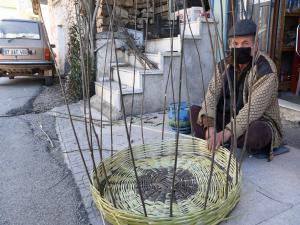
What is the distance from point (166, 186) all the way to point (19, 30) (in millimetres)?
6325

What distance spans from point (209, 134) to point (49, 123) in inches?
90.9

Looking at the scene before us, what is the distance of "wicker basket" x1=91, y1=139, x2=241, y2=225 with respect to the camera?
137 cm

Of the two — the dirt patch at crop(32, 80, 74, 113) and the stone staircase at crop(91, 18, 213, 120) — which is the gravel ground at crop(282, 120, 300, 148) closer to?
the stone staircase at crop(91, 18, 213, 120)

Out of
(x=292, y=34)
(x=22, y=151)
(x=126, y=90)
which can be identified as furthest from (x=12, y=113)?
(x=292, y=34)

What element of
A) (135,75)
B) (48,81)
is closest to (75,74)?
(135,75)

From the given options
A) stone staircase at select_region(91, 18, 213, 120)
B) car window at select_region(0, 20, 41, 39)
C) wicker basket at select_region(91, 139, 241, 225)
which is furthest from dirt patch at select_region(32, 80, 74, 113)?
wicker basket at select_region(91, 139, 241, 225)

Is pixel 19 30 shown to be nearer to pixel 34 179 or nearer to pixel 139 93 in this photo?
pixel 139 93

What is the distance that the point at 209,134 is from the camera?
2158mm

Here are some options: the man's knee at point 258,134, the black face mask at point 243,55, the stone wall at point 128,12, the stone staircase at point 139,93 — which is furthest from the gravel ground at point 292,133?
the stone wall at point 128,12

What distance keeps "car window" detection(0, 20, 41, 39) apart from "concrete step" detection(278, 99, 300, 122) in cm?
584

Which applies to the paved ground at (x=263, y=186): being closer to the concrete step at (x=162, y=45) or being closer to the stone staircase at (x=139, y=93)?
the stone staircase at (x=139, y=93)

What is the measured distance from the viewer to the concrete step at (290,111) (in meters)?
2.95

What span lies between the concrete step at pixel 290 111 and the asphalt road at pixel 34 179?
2.39m

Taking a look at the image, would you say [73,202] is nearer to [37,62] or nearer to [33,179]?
[33,179]
